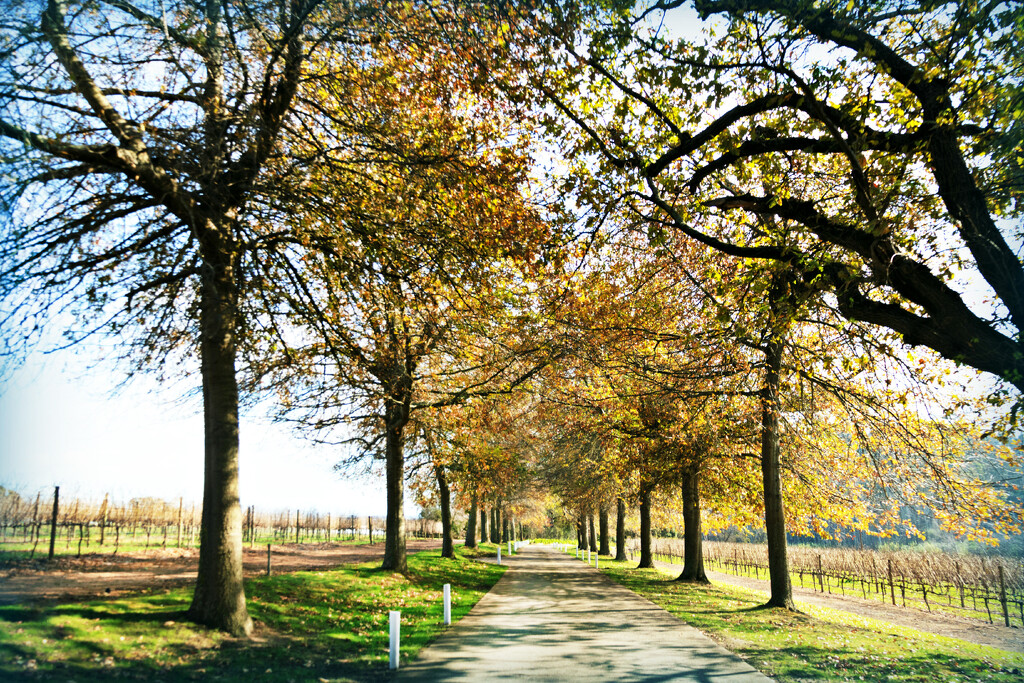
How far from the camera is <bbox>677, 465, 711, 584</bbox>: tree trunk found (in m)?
23.6

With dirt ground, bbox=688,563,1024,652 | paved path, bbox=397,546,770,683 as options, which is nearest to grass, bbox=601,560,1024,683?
paved path, bbox=397,546,770,683

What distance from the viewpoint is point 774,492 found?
15938 millimetres

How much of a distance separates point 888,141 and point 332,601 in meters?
13.3

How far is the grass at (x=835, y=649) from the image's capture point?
28.2 ft

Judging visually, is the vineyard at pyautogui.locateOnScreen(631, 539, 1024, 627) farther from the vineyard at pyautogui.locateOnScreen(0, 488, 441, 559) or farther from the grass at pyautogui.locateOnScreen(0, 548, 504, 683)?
the vineyard at pyautogui.locateOnScreen(0, 488, 441, 559)

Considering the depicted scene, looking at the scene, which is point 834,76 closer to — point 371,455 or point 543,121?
point 543,121

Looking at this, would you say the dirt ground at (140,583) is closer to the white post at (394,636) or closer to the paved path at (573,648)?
the white post at (394,636)

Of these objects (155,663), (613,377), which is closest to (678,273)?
(613,377)

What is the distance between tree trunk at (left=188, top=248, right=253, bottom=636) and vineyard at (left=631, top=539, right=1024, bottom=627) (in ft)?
74.6

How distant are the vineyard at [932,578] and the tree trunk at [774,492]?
30.5 feet

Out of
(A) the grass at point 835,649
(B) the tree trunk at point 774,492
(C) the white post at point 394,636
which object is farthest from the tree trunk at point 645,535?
(C) the white post at point 394,636

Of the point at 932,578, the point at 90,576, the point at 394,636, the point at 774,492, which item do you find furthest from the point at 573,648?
the point at 932,578

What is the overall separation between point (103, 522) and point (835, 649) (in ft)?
118

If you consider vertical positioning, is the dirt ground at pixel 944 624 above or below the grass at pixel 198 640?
below
